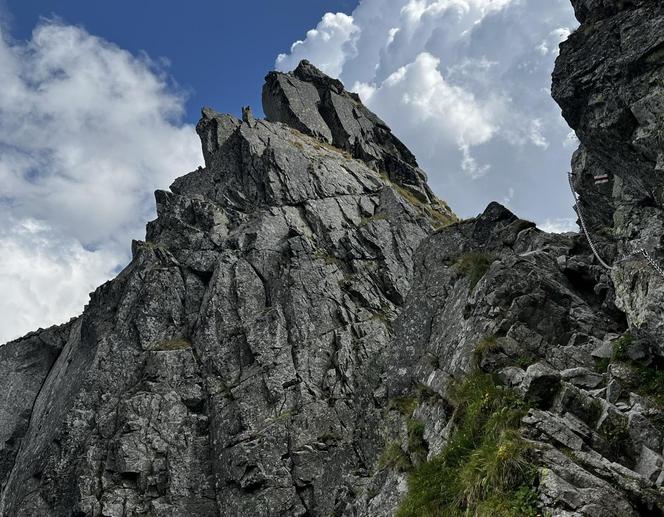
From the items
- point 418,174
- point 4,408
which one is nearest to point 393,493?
point 4,408

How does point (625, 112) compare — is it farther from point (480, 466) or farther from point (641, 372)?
point (480, 466)

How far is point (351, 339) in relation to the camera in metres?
43.0

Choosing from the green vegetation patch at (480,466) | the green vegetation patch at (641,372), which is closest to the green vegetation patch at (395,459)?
the green vegetation patch at (480,466)

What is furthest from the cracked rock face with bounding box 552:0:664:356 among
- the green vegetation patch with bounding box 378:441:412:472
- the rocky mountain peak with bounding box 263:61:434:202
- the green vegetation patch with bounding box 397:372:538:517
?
the rocky mountain peak with bounding box 263:61:434:202

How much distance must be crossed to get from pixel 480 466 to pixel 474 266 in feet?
39.4

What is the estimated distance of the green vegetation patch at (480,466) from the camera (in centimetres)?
1077

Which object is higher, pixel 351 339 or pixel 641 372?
pixel 351 339

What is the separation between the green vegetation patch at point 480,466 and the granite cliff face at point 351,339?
7 centimetres

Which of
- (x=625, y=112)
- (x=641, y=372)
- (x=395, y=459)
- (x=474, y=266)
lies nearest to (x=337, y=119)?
(x=474, y=266)

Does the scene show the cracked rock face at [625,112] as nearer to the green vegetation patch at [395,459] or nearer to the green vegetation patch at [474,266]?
the green vegetation patch at [474,266]

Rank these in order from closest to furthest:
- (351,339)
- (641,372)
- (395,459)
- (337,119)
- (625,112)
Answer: (641,372)
(395,459)
(625,112)
(351,339)
(337,119)

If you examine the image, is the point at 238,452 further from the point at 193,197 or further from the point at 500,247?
the point at 193,197

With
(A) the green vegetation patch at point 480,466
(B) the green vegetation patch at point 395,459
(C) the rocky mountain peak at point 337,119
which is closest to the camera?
(A) the green vegetation patch at point 480,466

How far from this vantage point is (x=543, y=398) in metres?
13.0
